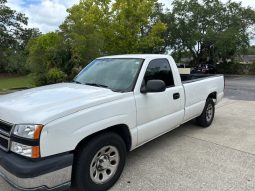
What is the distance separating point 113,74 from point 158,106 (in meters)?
0.87

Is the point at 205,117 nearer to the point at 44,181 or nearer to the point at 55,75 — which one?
the point at 44,181

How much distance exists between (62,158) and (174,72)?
2.72 metres

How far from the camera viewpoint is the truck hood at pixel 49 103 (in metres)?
2.65

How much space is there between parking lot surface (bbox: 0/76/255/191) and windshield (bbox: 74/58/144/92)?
130cm

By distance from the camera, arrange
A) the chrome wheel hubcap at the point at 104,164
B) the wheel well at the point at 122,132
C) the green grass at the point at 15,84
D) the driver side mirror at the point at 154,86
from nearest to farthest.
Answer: the chrome wheel hubcap at the point at 104,164, the wheel well at the point at 122,132, the driver side mirror at the point at 154,86, the green grass at the point at 15,84

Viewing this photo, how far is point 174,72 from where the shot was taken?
459 centimetres

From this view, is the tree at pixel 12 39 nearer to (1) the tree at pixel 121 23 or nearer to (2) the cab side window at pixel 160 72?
(1) the tree at pixel 121 23

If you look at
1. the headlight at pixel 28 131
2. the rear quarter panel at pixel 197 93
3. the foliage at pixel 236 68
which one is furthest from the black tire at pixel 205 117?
the foliage at pixel 236 68

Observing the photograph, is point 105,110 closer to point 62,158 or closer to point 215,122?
point 62,158

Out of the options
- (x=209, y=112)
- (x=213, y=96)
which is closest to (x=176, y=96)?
(x=209, y=112)

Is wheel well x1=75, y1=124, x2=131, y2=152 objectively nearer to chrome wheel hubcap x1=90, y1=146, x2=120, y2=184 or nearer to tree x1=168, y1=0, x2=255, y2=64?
chrome wheel hubcap x1=90, y1=146, x2=120, y2=184

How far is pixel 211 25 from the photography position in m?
23.7

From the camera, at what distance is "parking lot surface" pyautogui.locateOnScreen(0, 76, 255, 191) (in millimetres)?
3359

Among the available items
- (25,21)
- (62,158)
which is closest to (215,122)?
(62,158)
